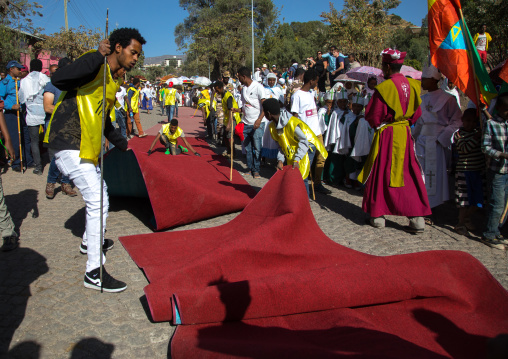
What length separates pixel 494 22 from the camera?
10844 millimetres

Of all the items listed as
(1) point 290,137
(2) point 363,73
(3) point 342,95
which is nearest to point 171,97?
(2) point 363,73

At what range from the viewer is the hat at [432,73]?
5.58 meters

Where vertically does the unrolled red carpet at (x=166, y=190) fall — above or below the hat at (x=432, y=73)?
below

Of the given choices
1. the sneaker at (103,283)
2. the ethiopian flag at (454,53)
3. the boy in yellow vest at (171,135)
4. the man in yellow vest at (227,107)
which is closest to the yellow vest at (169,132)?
the boy in yellow vest at (171,135)

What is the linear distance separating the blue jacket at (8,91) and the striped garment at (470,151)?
327 inches

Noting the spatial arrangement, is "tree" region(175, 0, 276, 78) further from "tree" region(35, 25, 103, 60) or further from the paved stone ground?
the paved stone ground

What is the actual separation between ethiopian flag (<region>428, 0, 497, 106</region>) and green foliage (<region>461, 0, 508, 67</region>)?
647cm

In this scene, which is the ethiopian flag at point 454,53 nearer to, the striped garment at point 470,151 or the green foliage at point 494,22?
the striped garment at point 470,151

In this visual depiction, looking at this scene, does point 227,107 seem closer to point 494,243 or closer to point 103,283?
point 494,243

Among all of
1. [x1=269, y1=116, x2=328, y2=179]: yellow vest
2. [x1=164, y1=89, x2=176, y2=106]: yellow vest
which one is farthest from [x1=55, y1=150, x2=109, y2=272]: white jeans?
[x1=164, y1=89, x2=176, y2=106]: yellow vest

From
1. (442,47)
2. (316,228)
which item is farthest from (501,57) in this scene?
(316,228)

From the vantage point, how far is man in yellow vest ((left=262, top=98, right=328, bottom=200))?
547cm

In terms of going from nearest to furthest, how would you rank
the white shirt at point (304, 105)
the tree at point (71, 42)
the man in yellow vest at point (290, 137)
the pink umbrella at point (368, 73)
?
1. the man in yellow vest at point (290, 137)
2. the white shirt at point (304, 105)
3. the pink umbrella at point (368, 73)
4. the tree at point (71, 42)

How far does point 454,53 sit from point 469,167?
1471 mm
